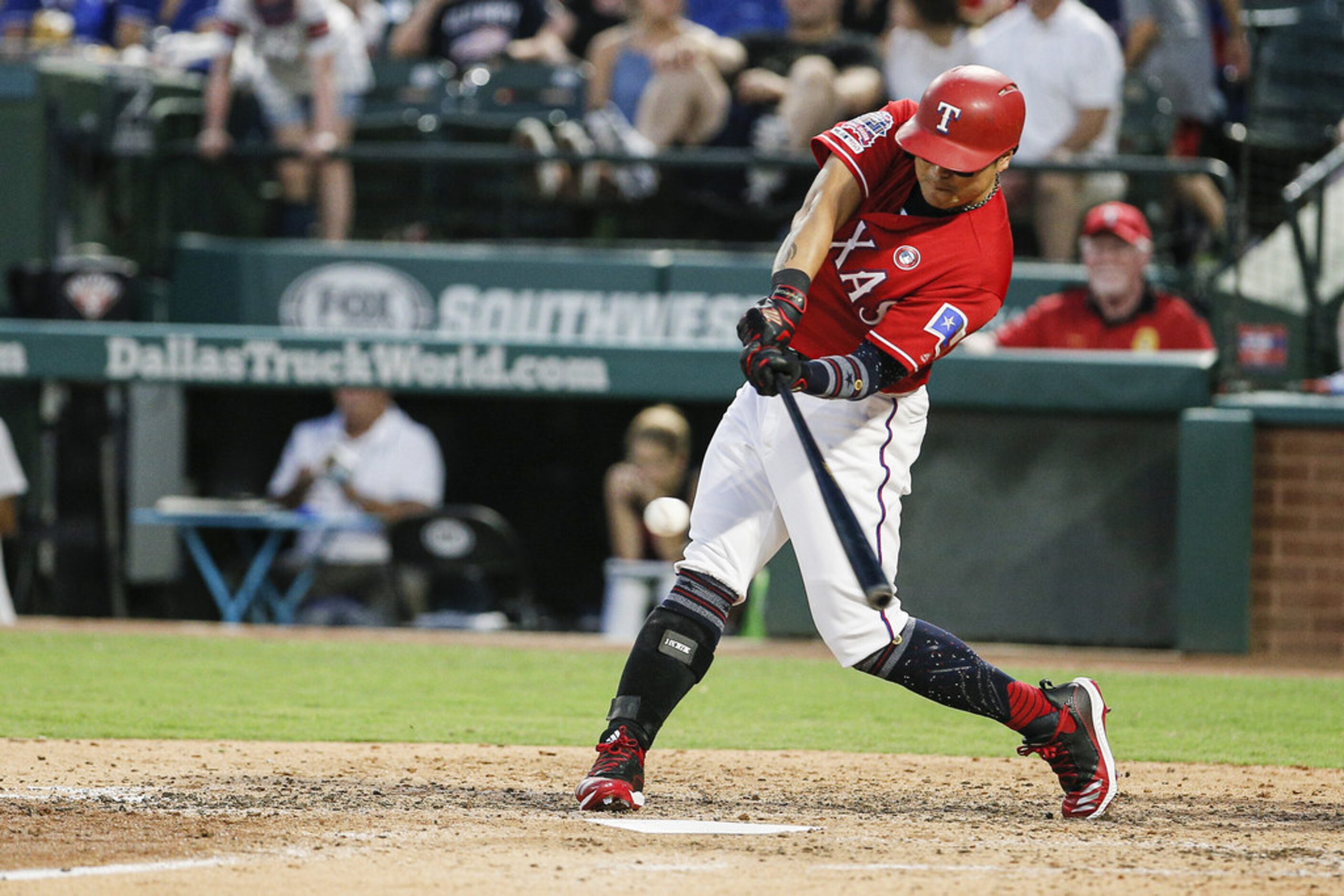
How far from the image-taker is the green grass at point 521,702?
219 inches

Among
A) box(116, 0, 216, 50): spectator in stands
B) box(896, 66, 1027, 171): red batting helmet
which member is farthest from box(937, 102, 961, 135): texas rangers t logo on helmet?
box(116, 0, 216, 50): spectator in stands

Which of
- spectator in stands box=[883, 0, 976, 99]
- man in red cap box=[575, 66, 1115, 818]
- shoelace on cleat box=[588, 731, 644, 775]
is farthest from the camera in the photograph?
spectator in stands box=[883, 0, 976, 99]

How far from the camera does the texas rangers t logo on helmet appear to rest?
4.02m

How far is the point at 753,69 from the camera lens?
976 cm

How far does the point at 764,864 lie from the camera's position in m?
3.60

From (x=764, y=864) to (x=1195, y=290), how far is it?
5713 mm

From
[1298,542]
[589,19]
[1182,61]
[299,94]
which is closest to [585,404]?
[299,94]

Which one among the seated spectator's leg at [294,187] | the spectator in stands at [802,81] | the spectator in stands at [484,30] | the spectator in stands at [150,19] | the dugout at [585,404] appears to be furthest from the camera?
the spectator in stands at [150,19]

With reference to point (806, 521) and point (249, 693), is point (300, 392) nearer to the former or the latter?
point (249, 693)

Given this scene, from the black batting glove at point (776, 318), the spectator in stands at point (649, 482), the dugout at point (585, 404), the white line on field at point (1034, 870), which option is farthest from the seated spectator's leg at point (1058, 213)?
the white line on field at point (1034, 870)

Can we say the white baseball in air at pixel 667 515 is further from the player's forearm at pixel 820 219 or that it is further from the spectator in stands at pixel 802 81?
the spectator in stands at pixel 802 81

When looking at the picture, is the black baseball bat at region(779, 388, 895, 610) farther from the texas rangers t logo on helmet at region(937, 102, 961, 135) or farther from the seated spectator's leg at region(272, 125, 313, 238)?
the seated spectator's leg at region(272, 125, 313, 238)

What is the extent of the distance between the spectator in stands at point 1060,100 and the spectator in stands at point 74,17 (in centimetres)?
579

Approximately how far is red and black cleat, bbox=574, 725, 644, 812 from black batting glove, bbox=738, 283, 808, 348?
96 centimetres
